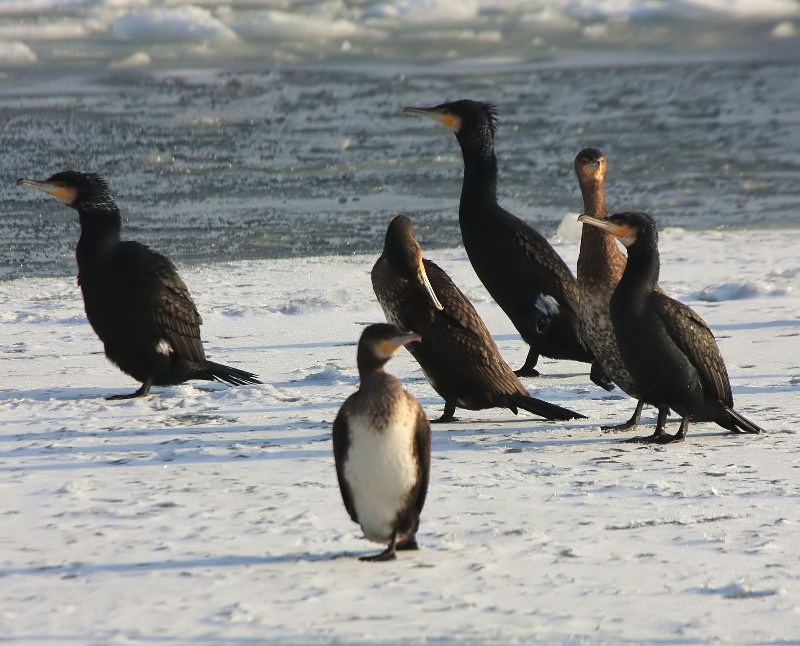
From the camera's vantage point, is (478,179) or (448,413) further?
(478,179)

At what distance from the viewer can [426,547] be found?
418cm

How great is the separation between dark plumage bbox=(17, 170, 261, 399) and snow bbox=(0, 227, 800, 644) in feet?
0.57

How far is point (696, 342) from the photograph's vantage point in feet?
18.2

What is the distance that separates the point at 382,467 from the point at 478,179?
373 cm

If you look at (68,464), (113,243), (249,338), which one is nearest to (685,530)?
(68,464)

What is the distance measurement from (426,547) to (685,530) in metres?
0.83

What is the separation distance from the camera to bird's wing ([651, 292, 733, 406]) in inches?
218

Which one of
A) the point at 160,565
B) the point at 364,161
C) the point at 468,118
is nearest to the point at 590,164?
the point at 468,118

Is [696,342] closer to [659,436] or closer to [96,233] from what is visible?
[659,436]

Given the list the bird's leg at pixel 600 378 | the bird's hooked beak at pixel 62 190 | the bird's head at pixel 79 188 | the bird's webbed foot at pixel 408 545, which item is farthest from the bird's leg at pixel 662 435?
the bird's hooked beak at pixel 62 190

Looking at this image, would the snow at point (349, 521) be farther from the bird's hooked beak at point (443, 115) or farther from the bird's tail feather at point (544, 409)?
the bird's hooked beak at point (443, 115)

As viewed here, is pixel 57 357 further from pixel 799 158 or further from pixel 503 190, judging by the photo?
pixel 799 158

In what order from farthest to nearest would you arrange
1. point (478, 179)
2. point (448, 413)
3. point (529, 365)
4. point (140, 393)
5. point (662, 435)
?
point (478, 179) < point (529, 365) < point (140, 393) < point (448, 413) < point (662, 435)

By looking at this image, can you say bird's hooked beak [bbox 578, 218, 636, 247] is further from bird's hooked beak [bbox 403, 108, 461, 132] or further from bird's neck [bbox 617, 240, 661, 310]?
bird's hooked beak [bbox 403, 108, 461, 132]
